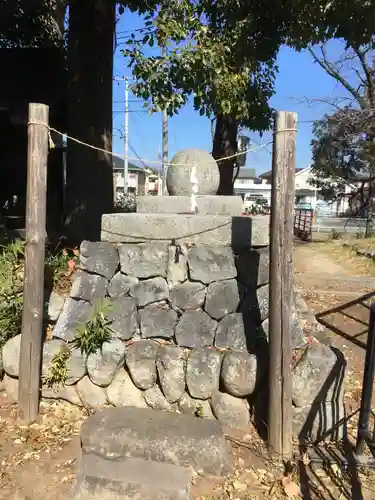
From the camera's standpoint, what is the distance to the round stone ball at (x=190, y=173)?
178 inches

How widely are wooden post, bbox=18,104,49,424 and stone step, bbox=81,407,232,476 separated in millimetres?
576

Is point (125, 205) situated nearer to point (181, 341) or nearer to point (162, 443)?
point (181, 341)

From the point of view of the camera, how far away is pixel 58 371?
151 inches

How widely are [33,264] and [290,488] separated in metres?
2.48

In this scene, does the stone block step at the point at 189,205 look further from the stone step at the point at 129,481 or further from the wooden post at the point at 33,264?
the stone step at the point at 129,481

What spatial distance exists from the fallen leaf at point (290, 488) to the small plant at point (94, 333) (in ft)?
5.80

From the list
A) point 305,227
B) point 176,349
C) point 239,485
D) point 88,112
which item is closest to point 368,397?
point 239,485

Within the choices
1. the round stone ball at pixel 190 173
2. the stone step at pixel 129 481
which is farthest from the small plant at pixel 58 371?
the round stone ball at pixel 190 173

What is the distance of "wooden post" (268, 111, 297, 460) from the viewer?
3.36 metres

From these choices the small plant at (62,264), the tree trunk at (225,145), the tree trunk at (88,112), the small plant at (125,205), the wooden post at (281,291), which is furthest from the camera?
→ the small plant at (125,205)

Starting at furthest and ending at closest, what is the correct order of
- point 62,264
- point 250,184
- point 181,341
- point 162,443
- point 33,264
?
point 250,184 < point 62,264 < point 181,341 < point 33,264 < point 162,443

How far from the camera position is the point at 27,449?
3379mm

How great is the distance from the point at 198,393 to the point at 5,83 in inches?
318

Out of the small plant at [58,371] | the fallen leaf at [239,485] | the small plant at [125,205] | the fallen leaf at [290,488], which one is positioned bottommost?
the fallen leaf at [239,485]
